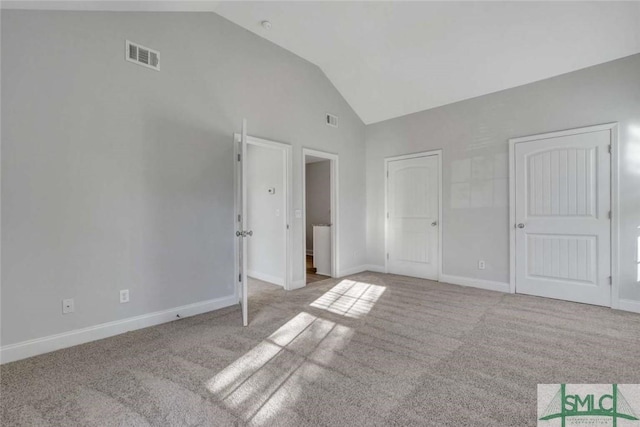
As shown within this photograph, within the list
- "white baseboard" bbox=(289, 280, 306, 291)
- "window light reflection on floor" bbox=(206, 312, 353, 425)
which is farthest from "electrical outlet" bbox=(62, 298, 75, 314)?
"white baseboard" bbox=(289, 280, 306, 291)

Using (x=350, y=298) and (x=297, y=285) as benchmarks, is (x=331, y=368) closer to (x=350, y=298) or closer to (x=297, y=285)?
(x=350, y=298)

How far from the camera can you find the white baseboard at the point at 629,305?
10.4ft

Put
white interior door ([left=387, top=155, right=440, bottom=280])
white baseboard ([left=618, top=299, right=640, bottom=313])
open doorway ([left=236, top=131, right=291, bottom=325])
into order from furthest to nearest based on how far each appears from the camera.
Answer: white interior door ([left=387, top=155, right=440, bottom=280]) → open doorway ([left=236, top=131, right=291, bottom=325]) → white baseboard ([left=618, top=299, right=640, bottom=313])

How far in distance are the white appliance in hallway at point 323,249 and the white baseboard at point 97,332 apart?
7.28ft

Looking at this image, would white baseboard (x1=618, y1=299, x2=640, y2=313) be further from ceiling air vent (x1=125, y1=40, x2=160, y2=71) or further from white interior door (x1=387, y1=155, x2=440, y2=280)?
ceiling air vent (x1=125, y1=40, x2=160, y2=71)

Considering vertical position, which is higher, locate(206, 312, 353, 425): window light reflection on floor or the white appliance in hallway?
the white appliance in hallway

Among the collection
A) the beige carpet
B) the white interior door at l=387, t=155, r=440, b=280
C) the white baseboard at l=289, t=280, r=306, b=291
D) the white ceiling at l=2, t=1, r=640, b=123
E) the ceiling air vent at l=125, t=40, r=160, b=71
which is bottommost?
the beige carpet

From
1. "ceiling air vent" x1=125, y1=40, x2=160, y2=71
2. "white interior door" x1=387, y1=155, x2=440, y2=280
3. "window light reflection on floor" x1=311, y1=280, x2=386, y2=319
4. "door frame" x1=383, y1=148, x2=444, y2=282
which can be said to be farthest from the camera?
"white interior door" x1=387, y1=155, x2=440, y2=280

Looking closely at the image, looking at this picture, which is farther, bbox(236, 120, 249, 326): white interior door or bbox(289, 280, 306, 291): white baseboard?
bbox(289, 280, 306, 291): white baseboard

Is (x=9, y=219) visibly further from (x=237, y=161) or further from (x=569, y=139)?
(x=569, y=139)

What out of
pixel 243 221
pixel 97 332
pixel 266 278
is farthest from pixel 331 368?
pixel 266 278

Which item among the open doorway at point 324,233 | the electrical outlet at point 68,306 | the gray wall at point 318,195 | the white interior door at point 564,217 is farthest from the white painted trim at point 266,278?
the white interior door at point 564,217

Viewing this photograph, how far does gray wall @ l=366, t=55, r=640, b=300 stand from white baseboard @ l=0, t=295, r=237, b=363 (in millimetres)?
3323

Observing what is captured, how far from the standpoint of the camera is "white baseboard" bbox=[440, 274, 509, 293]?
4.09m
